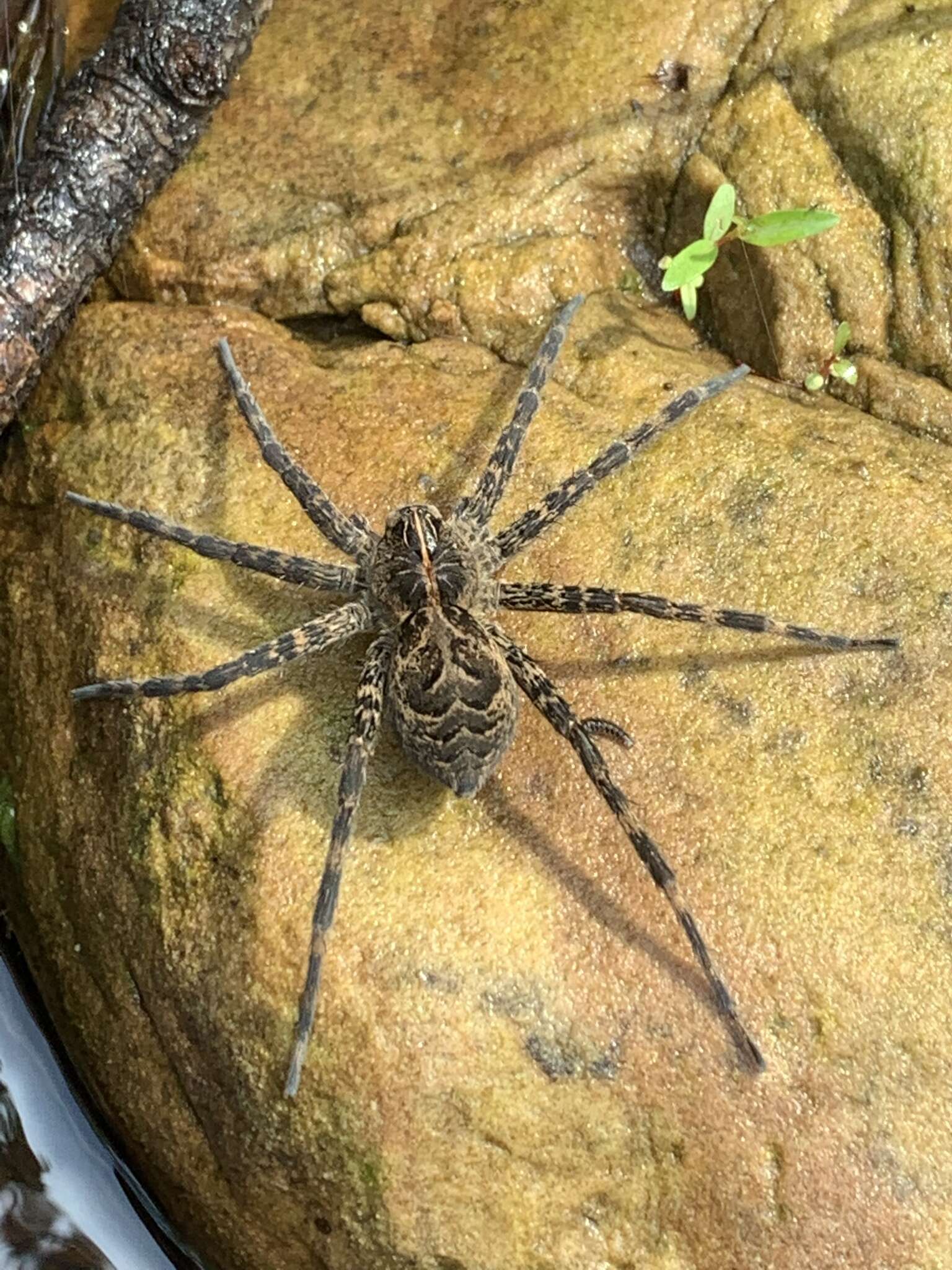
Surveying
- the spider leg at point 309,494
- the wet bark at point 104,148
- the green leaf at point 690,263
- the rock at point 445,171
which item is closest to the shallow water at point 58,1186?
the spider leg at point 309,494

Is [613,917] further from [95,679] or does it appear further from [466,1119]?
[95,679]

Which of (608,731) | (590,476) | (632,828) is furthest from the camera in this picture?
(590,476)

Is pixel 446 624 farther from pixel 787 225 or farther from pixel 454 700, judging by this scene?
pixel 787 225

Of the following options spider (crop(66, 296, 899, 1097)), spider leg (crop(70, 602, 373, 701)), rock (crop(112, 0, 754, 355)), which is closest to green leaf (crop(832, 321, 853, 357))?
spider (crop(66, 296, 899, 1097))

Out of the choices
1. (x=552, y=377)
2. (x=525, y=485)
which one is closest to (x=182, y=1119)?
(x=525, y=485)

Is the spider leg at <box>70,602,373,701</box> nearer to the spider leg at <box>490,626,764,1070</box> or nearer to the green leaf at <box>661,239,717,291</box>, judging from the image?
the spider leg at <box>490,626,764,1070</box>

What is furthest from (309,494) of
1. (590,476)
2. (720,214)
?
(720,214)

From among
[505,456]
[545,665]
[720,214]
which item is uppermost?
[720,214]
